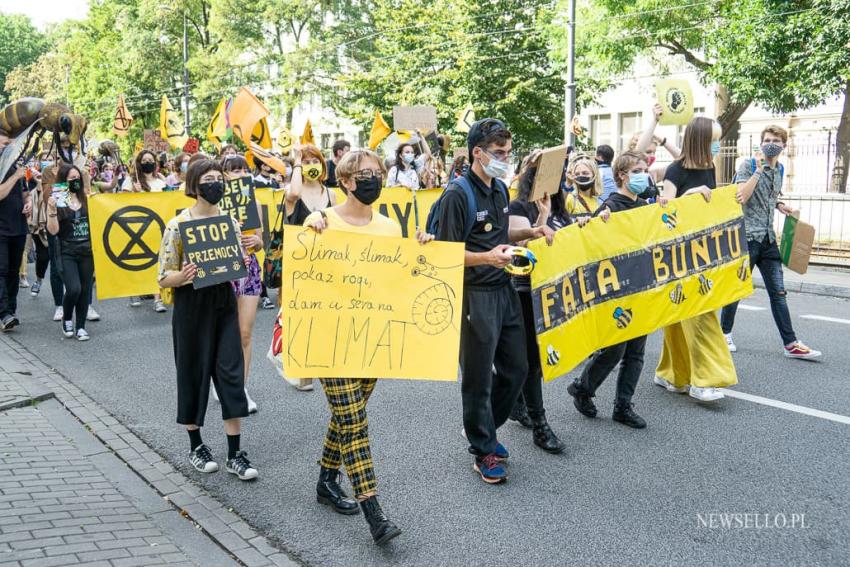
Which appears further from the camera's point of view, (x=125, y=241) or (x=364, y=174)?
(x=125, y=241)

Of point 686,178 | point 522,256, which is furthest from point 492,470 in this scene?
point 686,178

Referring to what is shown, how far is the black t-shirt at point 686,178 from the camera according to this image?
6.49 metres

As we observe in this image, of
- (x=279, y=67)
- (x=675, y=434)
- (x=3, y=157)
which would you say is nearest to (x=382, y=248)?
(x=675, y=434)

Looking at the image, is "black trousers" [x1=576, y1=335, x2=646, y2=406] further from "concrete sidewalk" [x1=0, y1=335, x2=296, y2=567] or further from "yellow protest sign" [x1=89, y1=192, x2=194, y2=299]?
"yellow protest sign" [x1=89, y1=192, x2=194, y2=299]

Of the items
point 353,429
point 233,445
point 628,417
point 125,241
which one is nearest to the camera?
point 353,429

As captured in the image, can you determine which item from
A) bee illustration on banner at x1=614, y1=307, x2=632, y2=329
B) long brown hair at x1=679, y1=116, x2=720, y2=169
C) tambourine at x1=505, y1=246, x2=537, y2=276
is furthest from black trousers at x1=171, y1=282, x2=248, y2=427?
long brown hair at x1=679, y1=116, x2=720, y2=169

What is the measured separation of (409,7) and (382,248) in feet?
97.2

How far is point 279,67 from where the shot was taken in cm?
4362

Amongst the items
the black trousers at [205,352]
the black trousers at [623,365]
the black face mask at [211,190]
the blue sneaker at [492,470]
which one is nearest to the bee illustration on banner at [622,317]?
the black trousers at [623,365]

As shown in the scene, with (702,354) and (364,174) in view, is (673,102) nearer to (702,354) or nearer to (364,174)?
(702,354)

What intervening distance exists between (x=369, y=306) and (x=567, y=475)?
5.45ft

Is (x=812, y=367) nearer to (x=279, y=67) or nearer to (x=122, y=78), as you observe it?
(x=279, y=67)

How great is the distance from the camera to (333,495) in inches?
183

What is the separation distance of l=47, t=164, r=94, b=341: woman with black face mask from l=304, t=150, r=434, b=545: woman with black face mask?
5674mm
